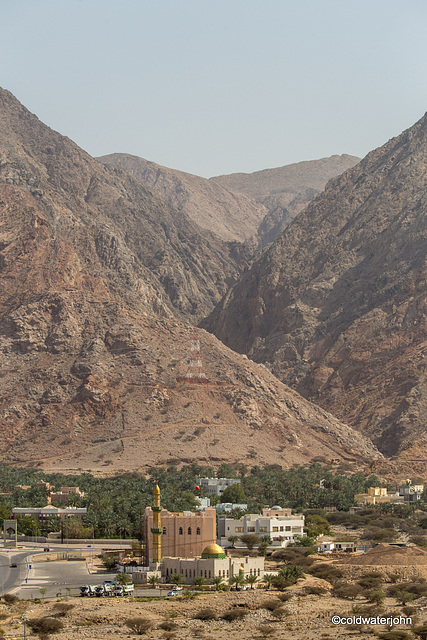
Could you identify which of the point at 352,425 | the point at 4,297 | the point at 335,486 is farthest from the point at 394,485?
the point at 4,297

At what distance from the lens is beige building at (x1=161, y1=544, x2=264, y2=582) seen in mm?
79250

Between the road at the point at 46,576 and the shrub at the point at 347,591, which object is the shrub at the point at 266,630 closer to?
the shrub at the point at 347,591

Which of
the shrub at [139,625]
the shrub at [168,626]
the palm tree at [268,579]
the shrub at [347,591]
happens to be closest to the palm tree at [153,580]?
the palm tree at [268,579]

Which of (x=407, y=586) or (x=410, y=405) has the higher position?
(x=410, y=405)

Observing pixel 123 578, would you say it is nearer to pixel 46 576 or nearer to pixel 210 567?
pixel 210 567

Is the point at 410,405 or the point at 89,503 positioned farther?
the point at 410,405

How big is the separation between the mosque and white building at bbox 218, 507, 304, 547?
1716 cm

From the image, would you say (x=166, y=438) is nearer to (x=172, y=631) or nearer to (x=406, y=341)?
(x=406, y=341)

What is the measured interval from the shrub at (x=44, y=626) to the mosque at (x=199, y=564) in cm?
1884

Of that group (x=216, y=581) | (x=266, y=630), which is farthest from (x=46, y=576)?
(x=266, y=630)

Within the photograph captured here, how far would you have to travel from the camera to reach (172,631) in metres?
62.3

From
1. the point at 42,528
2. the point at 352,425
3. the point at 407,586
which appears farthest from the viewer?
the point at 352,425

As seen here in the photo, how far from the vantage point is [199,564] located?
8000 cm

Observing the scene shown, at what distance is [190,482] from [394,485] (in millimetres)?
30288
